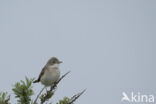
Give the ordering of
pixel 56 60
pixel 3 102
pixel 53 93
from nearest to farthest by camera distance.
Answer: pixel 3 102 → pixel 53 93 → pixel 56 60

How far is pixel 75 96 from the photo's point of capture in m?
5.15

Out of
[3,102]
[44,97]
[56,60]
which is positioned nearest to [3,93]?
[3,102]

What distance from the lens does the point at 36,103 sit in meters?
5.24

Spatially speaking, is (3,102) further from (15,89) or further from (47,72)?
(47,72)

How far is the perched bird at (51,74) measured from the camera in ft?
29.6

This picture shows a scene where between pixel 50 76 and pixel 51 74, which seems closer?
pixel 50 76

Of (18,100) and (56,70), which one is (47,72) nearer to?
(56,70)

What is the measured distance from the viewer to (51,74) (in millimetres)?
9227

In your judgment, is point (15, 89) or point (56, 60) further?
point (56, 60)

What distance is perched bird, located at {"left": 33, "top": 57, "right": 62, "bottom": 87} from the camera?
355 inches

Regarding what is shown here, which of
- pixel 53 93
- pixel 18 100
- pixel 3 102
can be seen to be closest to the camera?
pixel 3 102

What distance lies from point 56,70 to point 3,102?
4.46 meters

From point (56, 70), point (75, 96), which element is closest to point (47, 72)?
point (56, 70)

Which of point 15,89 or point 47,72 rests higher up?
point 15,89
